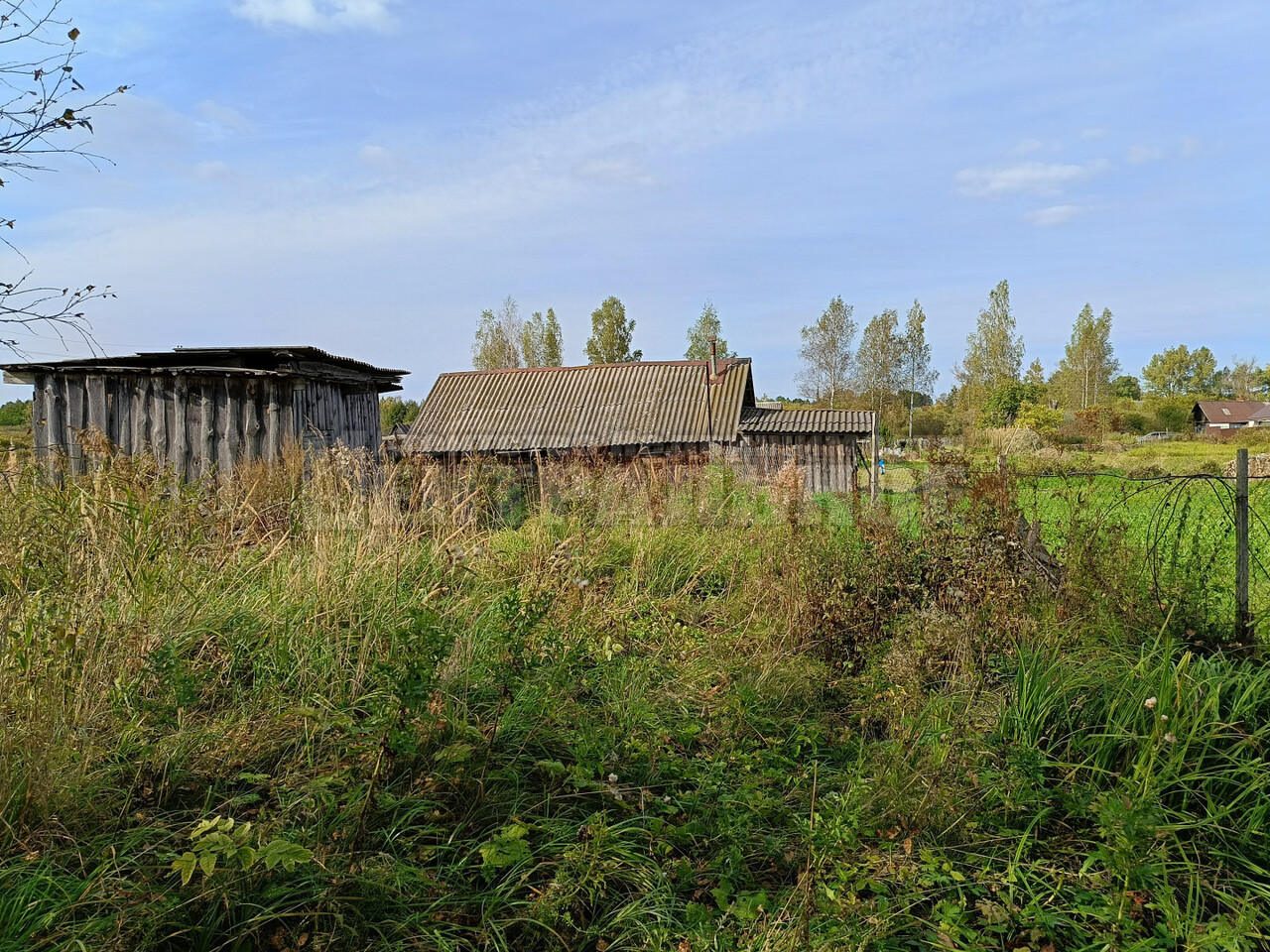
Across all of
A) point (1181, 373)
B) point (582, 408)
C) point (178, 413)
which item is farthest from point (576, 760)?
point (1181, 373)

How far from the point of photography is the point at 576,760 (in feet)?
10.6

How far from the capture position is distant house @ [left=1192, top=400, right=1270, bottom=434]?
5619 centimetres

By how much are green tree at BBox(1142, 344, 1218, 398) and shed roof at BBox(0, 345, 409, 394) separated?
71280 mm

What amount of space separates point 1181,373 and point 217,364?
252 ft

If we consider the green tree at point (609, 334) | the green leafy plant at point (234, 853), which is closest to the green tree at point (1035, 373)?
the green tree at point (609, 334)

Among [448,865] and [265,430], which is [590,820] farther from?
[265,430]

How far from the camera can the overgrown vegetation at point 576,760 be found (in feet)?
7.54

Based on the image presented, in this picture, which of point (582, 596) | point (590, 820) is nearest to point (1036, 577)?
point (582, 596)

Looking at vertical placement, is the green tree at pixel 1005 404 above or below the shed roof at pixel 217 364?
above

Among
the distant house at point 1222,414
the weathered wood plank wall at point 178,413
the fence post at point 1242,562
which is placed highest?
the distant house at point 1222,414

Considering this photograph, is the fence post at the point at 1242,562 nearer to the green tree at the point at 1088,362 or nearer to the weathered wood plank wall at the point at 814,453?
the weathered wood plank wall at the point at 814,453

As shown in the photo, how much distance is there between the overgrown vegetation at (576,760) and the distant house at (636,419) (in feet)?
40.4

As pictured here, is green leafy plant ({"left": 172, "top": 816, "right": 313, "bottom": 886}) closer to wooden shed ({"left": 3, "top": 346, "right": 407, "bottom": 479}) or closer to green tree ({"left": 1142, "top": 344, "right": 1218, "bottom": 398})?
wooden shed ({"left": 3, "top": 346, "right": 407, "bottom": 479})

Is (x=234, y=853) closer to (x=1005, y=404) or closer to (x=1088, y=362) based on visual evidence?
(x=1005, y=404)
